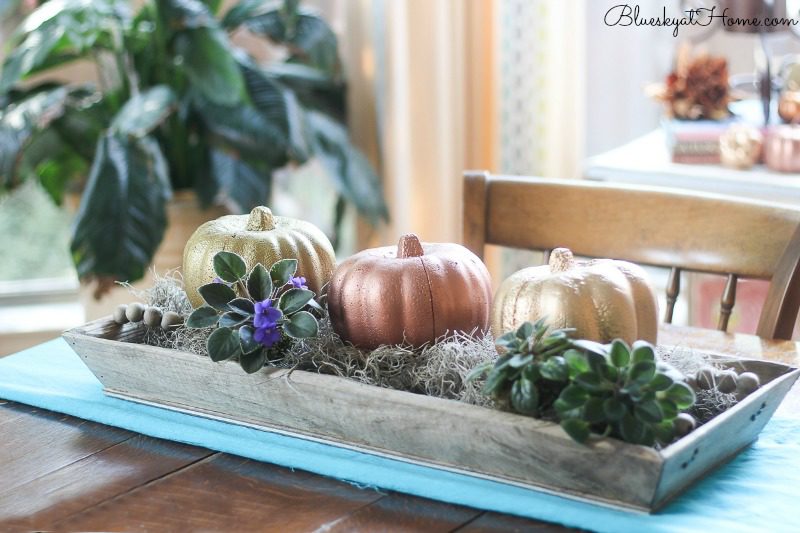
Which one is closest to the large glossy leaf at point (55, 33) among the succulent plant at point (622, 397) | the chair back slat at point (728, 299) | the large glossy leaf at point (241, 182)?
the large glossy leaf at point (241, 182)

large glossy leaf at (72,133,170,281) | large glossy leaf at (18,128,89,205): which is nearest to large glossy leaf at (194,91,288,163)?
large glossy leaf at (72,133,170,281)

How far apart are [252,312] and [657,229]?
62 centimetres

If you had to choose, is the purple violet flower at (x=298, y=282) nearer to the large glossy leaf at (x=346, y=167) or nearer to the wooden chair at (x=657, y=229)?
the wooden chair at (x=657, y=229)

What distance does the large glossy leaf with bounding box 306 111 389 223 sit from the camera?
255cm

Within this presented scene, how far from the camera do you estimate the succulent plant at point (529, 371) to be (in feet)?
2.54

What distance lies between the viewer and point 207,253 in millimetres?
997

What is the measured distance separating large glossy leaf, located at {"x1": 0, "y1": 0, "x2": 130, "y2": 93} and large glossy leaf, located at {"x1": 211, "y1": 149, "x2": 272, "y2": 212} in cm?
38

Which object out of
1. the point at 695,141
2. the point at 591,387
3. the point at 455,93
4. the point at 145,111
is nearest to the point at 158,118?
the point at 145,111

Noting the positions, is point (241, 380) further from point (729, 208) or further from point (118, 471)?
point (729, 208)

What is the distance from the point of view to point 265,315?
2.94ft

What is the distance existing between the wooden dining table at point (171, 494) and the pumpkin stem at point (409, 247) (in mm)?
218

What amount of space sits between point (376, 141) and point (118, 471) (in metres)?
2.02

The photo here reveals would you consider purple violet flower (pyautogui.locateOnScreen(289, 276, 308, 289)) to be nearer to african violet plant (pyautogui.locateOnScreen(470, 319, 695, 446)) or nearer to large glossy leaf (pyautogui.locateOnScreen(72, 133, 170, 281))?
african violet plant (pyautogui.locateOnScreen(470, 319, 695, 446))

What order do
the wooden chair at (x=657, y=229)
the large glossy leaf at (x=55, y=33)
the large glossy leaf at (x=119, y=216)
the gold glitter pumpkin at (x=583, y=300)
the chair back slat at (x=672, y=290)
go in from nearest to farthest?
the gold glitter pumpkin at (x=583, y=300), the wooden chair at (x=657, y=229), the chair back slat at (x=672, y=290), the large glossy leaf at (x=119, y=216), the large glossy leaf at (x=55, y=33)
